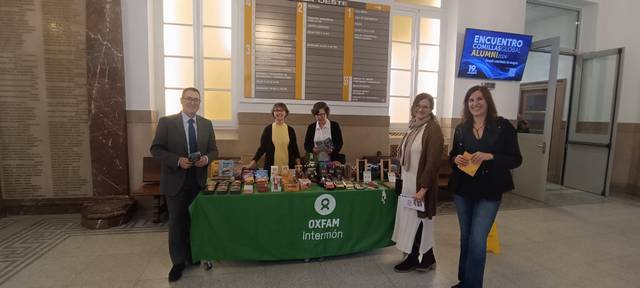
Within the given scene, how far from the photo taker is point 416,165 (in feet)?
8.48

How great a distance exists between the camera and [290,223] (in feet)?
8.87

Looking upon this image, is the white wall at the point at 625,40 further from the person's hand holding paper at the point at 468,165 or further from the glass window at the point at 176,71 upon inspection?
the glass window at the point at 176,71

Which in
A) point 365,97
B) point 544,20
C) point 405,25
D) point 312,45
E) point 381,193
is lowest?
point 381,193

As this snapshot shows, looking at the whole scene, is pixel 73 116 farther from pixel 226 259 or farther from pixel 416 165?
pixel 416 165

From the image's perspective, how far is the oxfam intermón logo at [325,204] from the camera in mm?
2701

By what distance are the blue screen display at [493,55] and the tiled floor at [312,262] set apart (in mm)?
2451

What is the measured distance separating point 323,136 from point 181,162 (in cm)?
170

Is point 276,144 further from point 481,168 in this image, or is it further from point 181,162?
point 481,168

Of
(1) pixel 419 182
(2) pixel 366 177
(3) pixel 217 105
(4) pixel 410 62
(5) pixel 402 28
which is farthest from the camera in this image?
(4) pixel 410 62

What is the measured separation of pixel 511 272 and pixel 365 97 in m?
2.81

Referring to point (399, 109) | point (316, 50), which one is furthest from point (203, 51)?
point (399, 109)

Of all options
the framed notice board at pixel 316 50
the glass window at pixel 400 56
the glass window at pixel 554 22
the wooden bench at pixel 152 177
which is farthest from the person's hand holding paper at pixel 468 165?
the glass window at pixel 554 22

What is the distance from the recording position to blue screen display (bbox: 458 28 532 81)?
4930 millimetres

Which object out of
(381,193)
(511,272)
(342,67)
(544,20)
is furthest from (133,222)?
(544,20)
